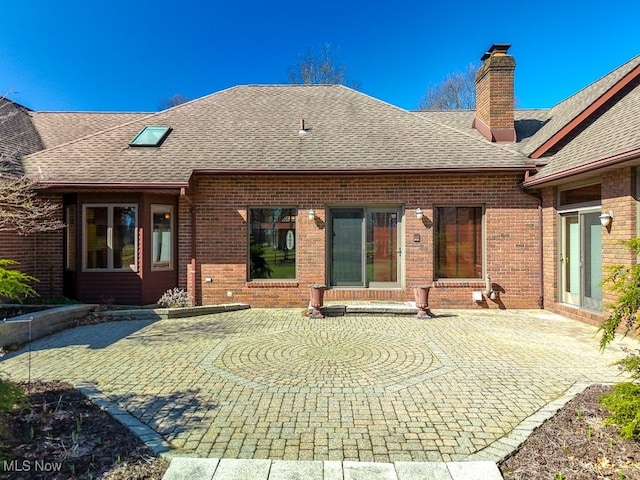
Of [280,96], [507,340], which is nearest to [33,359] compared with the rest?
[507,340]

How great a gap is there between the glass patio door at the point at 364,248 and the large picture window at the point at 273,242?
1037mm

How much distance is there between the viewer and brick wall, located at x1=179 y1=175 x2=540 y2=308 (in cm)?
912

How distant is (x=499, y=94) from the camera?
35.5ft

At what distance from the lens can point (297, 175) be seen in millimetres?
9125

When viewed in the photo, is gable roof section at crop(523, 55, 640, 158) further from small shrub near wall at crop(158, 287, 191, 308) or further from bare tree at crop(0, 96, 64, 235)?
bare tree at crop(0, 96, 64, 235)

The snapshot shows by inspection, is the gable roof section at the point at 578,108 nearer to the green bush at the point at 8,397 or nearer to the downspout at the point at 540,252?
the downspout at the point at 540,252

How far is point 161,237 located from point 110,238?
3.75 feet

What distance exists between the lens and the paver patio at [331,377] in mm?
3271

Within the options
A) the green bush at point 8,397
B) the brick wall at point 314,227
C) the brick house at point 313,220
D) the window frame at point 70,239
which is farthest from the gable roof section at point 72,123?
the green bush at point 8,397

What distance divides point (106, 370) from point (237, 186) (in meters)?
5.35

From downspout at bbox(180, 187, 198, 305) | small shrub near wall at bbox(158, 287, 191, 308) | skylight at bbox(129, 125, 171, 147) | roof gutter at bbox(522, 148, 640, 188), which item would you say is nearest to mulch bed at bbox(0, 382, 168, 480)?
small shrub near wall at bbox(158, 287, 191, 308)

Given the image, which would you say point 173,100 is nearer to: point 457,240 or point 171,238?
point 171,238

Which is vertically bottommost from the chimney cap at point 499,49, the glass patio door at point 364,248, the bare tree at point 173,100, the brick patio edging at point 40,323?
the brick patio edging at point 40,323

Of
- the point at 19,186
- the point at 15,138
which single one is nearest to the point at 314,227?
the point at 19,186
